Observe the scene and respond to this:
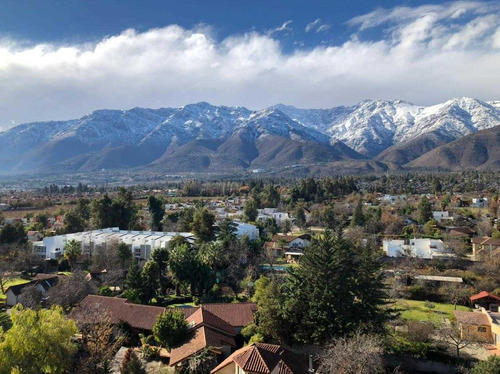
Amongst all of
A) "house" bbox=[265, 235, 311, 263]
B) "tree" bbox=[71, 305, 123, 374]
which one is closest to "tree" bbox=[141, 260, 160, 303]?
"tree" bbox=[71, 305, 123, 374]

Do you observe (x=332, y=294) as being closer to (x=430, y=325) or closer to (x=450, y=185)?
(x=430, y=325)

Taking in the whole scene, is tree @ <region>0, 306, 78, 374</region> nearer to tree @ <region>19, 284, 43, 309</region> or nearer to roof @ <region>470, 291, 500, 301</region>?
tree @ <region>19, 284, 43, 309</region>

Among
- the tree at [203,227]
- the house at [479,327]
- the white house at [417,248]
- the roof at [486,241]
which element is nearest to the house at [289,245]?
the tree at [203,227]

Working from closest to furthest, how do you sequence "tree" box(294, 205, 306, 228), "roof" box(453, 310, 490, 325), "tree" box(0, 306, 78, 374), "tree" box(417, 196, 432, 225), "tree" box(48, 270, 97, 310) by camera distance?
"tree" box(0, 306, 78, 374)
"roof" box(453, 310, 490, 325)
"tree" box(48, 270, 97, 310)
"tree" box(417, 196, 432, 225)
"tree" box(294, 205, 306, 228)

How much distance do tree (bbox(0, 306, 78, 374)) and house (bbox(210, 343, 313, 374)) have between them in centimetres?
603

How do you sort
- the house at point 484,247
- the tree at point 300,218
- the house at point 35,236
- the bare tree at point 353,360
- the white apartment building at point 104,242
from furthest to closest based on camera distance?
the tree at point 300,218
the house at point 35,236
the white apartment building at point 104,242
the house at point 484,247
the bare tree at point 353,360

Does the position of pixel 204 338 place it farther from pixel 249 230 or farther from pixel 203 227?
pixel 249 230

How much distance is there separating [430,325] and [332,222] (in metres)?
29.3

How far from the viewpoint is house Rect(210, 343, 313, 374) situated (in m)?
16.9

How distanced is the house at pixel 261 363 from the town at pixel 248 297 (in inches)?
2.2

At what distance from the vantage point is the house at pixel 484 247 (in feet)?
123

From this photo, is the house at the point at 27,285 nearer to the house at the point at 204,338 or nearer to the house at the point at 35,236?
the house at the point at 204,338

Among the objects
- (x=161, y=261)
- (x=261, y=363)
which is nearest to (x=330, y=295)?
(x=261, y=363)

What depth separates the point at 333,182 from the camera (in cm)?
7612
